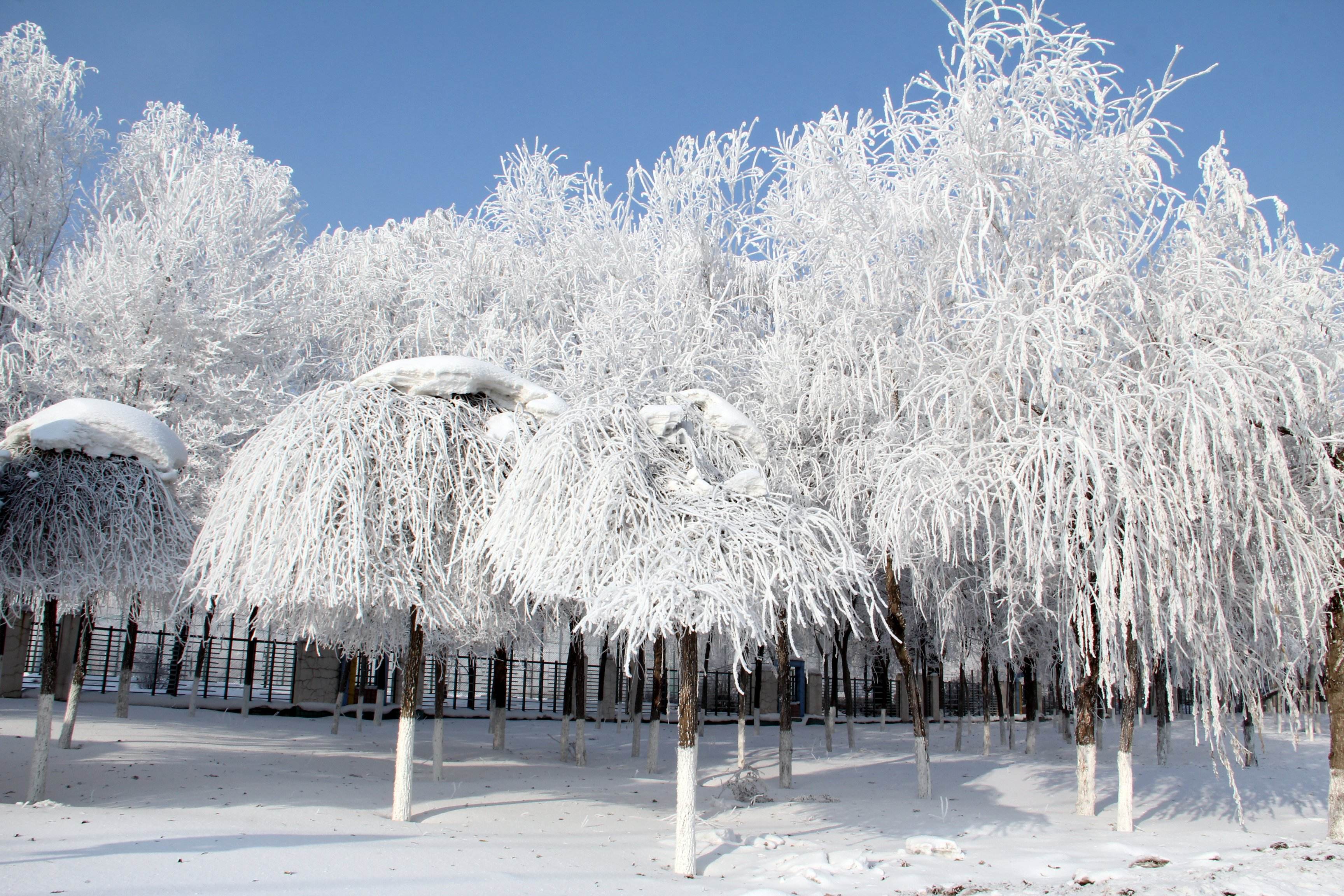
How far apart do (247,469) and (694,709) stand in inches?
186

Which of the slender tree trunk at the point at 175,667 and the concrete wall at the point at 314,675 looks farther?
the concrete wall at the point at 314,675

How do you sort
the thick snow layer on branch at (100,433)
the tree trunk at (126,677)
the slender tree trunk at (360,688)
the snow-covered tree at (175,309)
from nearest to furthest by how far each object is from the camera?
the thick snow layer on branch at (100,433) → the snow-covered tree at (175,309) → the tree trunk at (126,677) → the slender tree trunk at (360,688)

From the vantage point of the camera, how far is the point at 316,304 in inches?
685

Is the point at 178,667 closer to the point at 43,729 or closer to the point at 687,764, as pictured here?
the point at 43,729

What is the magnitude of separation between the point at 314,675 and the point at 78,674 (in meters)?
13.3

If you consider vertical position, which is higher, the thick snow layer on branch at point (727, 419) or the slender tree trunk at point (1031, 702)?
the thick snow layer on branch at point (727, 419)

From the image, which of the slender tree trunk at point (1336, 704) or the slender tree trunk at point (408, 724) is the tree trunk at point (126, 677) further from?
the slender tree trunk at point (1336, 704)

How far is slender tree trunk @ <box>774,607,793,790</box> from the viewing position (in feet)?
41.4

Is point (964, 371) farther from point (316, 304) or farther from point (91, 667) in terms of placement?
point (91, 667)

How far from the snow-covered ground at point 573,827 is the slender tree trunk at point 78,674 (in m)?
0.48

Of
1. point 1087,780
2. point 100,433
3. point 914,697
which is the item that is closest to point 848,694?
point 914,697

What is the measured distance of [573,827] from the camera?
341 inches

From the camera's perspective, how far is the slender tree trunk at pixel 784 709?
12.6 metres

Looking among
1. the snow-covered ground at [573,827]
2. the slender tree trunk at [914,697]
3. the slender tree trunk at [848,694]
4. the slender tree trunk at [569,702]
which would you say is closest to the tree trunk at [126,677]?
the snow-covered ground at [573,827]
